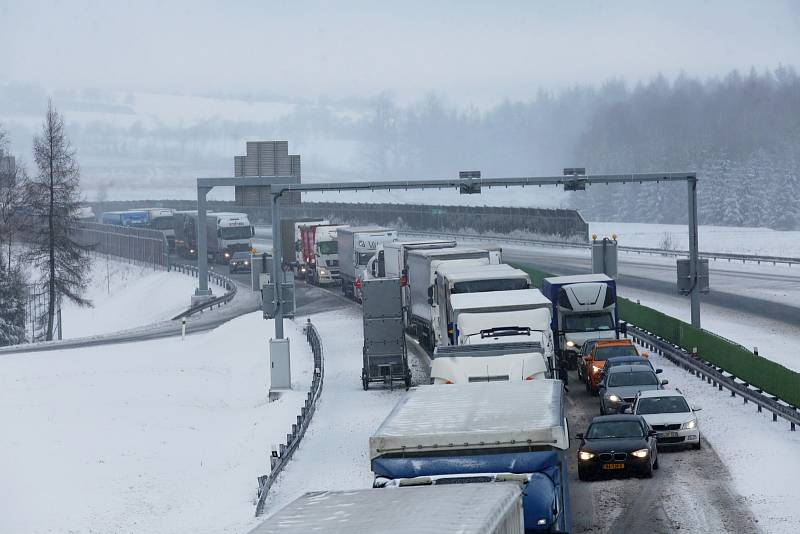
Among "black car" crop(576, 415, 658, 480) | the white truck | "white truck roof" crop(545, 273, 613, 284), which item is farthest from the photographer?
"white truck roof" crop(545, 273, 613, 284)

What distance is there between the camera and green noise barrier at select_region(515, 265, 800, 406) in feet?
97.9

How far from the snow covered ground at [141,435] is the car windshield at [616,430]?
7062 mm

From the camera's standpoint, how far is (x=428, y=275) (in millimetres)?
42156

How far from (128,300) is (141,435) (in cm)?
6317

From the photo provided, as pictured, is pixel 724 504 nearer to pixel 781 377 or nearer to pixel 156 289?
pixel 781 377

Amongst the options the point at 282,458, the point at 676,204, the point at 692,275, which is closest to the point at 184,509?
the point at 282,458

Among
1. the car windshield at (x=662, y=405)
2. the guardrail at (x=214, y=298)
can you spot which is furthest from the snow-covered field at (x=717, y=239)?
the car windshield at (x=662, y=405)

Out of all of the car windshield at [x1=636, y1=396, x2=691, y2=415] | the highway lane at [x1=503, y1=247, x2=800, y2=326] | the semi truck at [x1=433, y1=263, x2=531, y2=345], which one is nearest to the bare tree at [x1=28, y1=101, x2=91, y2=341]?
the highway lane at [x1=503, y1=247, x2=800, y2=326]

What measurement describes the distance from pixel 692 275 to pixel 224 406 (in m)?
17.0

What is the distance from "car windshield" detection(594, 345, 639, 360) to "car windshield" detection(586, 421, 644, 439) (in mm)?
11233

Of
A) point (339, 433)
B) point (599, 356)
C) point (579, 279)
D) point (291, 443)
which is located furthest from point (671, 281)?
point (291, 443)

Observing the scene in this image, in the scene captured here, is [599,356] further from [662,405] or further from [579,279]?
[662,405]

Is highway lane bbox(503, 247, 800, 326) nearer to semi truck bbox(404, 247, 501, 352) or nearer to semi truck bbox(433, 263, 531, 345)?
semi truck bbox(404, 247, 501, 352)

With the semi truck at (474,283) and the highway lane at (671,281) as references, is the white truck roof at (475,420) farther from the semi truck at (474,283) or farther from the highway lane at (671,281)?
the highway lane at (671,281)
